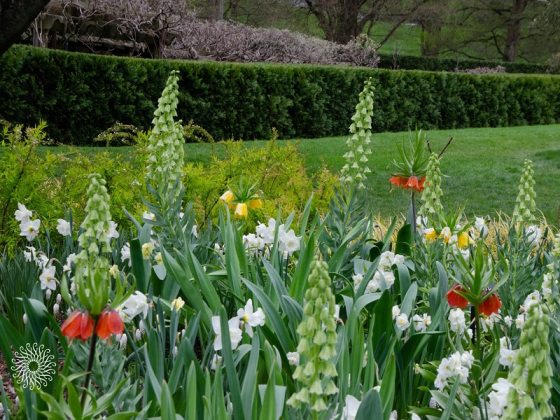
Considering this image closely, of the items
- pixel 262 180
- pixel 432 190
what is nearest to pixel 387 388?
pixel 432 190

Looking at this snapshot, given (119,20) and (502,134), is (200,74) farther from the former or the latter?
(502,134)

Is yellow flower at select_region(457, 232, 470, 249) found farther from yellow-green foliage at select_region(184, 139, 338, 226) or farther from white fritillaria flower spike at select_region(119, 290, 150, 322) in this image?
yellow-green foliage at select_region(184, 139, 338, 226)

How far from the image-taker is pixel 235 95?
12633 mm

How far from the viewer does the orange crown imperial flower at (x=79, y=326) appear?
159 cm

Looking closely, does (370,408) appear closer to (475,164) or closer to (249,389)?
(249,389)

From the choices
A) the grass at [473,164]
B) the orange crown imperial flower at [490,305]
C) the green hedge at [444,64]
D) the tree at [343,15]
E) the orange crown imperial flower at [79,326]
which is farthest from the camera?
the green hedge at [444,64]

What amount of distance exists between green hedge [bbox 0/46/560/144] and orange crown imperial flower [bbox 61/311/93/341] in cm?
773

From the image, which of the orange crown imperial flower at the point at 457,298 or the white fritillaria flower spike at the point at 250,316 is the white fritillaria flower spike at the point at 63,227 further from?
the orange crown imperial flower at the point at 457,298

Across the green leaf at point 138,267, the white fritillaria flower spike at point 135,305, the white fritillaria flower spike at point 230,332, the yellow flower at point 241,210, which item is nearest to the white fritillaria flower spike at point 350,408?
the white fritillaria flower spike at point 230,332

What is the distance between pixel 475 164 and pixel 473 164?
29mm

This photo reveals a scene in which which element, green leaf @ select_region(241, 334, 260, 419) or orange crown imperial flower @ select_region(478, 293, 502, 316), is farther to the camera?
orange crown imperial flower @ select_region(478, 293, 502, 316)

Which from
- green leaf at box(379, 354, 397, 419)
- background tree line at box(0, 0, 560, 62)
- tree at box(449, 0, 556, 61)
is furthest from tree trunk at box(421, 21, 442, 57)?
green leaf at box(379, 354, 397, 419)

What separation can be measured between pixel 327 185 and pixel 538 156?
23.6ft

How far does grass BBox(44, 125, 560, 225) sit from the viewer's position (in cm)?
850
